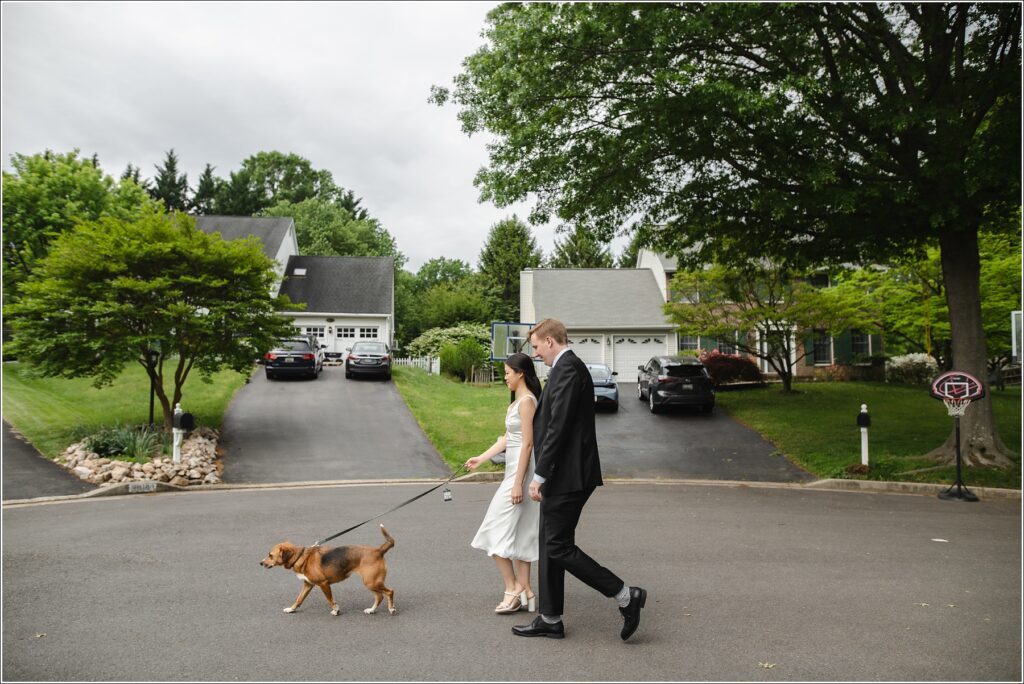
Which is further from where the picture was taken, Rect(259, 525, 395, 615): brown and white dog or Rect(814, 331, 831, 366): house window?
Rect(814, 331, 831, 366): house window

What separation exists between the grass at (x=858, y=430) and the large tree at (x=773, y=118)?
1211 mm

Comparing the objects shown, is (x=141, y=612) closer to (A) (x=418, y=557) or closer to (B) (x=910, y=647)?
(A) (x=418, y=557)

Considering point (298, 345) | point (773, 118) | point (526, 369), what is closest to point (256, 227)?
point (298, 345)

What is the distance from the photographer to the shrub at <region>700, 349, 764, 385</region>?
2300 centimetres

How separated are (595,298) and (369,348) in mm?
4408

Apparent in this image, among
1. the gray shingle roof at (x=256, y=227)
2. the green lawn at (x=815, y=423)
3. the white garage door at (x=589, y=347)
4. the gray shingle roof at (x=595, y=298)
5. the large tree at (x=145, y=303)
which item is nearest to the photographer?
the green lawn at (x=815, y=423)

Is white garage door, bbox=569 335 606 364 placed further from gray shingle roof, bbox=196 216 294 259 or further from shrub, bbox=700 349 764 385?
gray shingle roof, bbox=196 216 294 259

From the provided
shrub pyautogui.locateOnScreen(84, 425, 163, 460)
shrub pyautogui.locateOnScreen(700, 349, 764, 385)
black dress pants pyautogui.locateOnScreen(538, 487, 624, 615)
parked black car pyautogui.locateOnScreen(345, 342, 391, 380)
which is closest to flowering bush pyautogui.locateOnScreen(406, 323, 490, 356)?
parked black car pyautogui.locateOnScreen(345, 342, 391, 380)

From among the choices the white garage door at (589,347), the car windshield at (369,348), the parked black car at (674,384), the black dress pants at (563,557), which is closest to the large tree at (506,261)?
the white garage door at (589,347)

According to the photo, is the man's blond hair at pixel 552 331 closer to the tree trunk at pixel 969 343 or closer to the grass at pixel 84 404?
the tree trunk at pixel 969 343

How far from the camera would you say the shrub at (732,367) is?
23000 millimetres

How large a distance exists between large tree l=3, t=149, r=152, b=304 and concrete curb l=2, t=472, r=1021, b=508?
1909cm

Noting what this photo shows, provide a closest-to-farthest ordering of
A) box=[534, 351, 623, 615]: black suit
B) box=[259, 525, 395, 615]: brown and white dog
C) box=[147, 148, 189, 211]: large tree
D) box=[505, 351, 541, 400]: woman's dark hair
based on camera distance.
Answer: box=[534, 351, 623, 615]: black suit, box=[505, 351, 541, 400]: woman's dark hair, box=[259, 525, 395, 615]: brown and white dog, box=[147, 148, 189, 211]: large tree

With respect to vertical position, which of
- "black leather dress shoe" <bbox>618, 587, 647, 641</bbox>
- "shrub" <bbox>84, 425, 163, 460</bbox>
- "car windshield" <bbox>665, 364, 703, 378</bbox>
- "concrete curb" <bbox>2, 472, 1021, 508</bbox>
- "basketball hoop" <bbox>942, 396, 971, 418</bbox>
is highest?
"car windshield" <bbox>665, 364, 703, 378</bbox>
